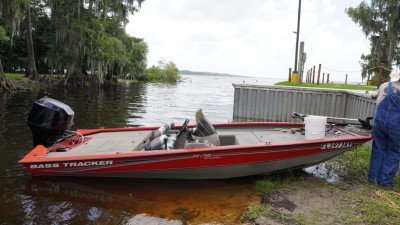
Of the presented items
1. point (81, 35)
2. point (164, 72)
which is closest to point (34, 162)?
point (81, 35)

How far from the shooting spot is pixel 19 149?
323 inches

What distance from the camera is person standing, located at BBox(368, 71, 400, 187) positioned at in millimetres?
5219

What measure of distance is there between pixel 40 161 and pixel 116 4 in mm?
28442

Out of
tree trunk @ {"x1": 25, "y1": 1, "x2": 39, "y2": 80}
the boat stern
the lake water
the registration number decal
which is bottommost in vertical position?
the lake water

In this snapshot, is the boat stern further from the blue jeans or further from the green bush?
the green bush

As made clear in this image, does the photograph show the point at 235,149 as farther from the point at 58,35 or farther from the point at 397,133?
the point at 58,35

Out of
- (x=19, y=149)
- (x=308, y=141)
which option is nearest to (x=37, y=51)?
(x=19, y=149)

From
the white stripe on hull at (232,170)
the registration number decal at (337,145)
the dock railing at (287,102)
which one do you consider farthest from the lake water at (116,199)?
the dock railing at (287,102)

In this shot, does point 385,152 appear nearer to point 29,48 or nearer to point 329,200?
point 329,200

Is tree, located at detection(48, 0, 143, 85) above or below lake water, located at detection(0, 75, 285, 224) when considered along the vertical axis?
above

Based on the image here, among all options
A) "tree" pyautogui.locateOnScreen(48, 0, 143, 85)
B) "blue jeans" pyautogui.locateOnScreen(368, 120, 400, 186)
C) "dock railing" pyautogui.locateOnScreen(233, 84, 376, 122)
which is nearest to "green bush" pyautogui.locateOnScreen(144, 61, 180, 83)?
"tree" pyautogui.locateOnScreen(48, 0, 143, 85)

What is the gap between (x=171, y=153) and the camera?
568cm

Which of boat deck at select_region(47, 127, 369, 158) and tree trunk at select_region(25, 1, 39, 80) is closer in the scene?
boat deck at select_region(47, 127, 369, 158)

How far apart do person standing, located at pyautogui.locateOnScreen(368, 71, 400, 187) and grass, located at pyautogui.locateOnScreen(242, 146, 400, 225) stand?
234 mm
